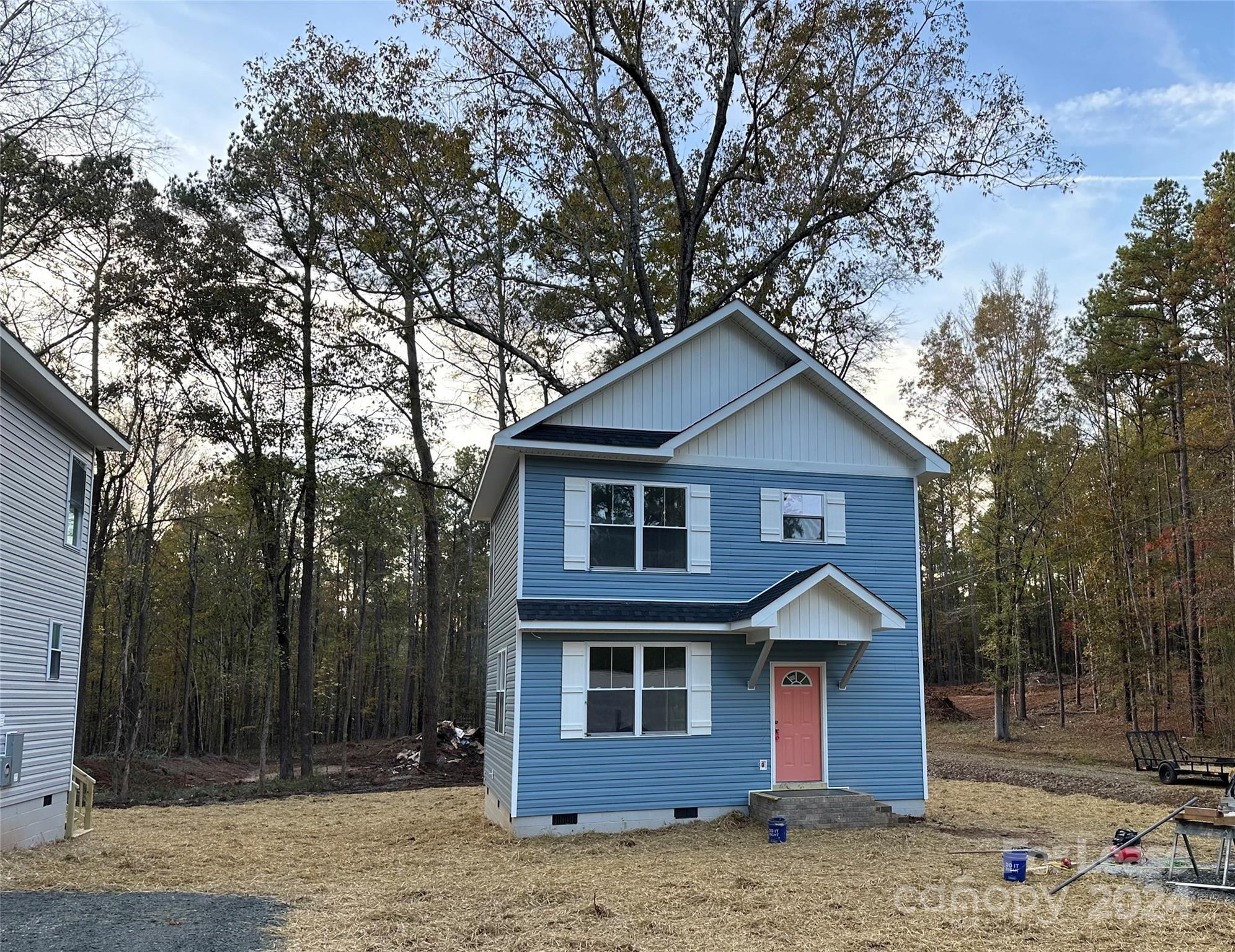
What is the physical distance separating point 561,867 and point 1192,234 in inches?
976

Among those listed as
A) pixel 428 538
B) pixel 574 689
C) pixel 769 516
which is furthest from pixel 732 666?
pixel 428 538

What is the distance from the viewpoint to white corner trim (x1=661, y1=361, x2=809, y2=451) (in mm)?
14047

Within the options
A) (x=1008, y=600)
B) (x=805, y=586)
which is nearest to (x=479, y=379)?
(x=805, y=586)

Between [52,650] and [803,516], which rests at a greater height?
[803,516]

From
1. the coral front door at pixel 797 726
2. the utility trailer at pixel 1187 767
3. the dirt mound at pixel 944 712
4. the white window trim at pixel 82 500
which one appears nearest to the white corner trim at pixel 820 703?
the coral front door at pixel 797 726

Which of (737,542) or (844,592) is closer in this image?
(844,592)

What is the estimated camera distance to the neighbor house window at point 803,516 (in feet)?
48.4

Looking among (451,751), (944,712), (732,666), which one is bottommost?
(451,751)

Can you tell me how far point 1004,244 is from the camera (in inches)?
1026

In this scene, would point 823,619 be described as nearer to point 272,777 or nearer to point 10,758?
point 10,758

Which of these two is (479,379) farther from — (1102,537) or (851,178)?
(1102,537)

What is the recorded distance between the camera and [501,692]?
51.0 feet

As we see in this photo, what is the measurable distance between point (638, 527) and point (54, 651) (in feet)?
27.6

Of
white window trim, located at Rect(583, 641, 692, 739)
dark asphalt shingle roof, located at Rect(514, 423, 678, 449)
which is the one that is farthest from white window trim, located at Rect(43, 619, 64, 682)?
white window trim, located at Rect(583, 641, 692, 739)
